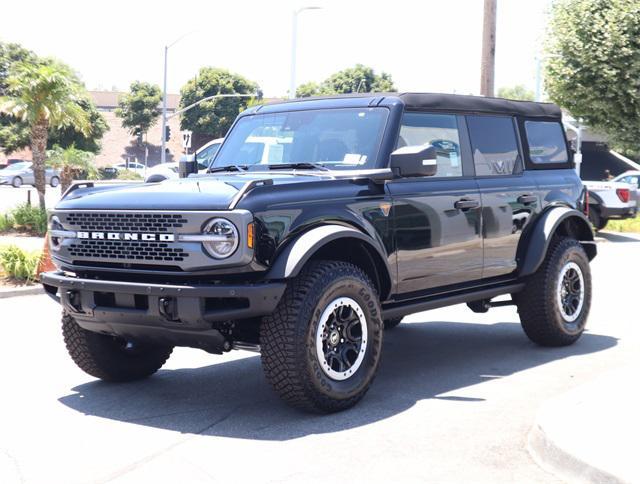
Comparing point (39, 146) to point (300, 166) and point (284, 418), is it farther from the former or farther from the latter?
point (284, 418)

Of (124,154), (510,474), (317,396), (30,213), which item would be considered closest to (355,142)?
(317,396)

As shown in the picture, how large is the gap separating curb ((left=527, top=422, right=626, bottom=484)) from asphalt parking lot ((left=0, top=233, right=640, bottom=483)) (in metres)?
0.06

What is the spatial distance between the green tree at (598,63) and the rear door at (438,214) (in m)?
19.0

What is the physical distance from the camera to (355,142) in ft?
23.2

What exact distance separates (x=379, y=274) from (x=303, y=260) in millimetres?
1059

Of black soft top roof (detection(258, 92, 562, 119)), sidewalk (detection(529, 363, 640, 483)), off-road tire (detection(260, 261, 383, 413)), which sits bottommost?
sidewalk (detection(529, 363, 640, 483))

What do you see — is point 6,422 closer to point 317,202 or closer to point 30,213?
point 317,202

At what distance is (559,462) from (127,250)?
112 inches

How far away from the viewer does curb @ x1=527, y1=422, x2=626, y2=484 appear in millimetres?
4703

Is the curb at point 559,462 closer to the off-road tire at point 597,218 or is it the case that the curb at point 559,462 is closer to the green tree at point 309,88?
the off-road tire at point 597,218

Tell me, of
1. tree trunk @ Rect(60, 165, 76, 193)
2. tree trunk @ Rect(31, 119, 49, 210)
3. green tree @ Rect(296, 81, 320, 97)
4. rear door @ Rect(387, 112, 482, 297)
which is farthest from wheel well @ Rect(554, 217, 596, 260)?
green tree @ Rect(296, 81, 320, 97)

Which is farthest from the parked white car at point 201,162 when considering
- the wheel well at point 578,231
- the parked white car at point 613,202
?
the parked white car at point 613,202

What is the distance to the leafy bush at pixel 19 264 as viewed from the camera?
43.9 ft

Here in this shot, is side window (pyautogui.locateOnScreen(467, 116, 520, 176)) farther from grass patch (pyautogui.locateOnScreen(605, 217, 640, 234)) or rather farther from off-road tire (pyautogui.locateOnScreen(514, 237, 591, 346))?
grass patch (pyautogui.locateOnScreen(605, 217, 640, 234))
